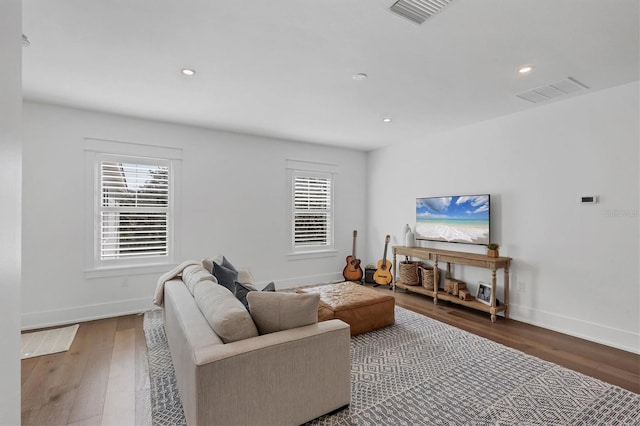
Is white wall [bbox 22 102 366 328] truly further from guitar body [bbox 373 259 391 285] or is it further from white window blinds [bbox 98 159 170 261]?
guitar body [bbox 373 259 391 285]

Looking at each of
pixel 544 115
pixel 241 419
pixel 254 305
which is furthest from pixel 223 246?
pixel 544 115

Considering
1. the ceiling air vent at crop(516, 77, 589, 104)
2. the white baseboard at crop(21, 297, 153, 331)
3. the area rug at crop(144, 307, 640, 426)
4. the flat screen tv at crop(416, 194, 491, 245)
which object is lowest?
the area rug at crop(144, 307, 640, 426)

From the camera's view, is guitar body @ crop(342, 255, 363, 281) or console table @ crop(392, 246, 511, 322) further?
guitar body @ crop(342, 255, 363, 281)

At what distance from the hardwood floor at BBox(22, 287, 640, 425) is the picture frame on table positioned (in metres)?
0.23

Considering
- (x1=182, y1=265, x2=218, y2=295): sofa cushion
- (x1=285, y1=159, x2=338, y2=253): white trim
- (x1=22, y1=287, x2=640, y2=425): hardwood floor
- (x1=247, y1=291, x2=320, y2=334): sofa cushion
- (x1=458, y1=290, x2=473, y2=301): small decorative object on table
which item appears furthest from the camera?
(x1=285, y1=159, x2=338, y2=253): white trim

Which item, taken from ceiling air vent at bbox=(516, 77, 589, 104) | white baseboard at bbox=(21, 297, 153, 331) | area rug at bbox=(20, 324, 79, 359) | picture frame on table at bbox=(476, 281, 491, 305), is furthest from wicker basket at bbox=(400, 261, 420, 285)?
area rug at bbox=(20, 324, 79, 359)

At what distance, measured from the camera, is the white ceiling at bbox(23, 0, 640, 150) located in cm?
190

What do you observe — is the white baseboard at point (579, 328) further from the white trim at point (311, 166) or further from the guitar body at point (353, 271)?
the white trim at point (311, 166)

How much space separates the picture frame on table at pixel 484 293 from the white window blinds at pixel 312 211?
2566 mm

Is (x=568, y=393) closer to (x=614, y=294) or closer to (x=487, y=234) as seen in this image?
(x=614, y=294)

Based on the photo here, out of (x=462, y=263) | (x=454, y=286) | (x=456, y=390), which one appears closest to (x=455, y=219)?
(x=462, y=263)

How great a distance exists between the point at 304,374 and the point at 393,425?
2.11 ft

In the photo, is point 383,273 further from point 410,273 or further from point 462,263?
point 462,263

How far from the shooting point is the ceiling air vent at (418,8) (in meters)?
1.81
